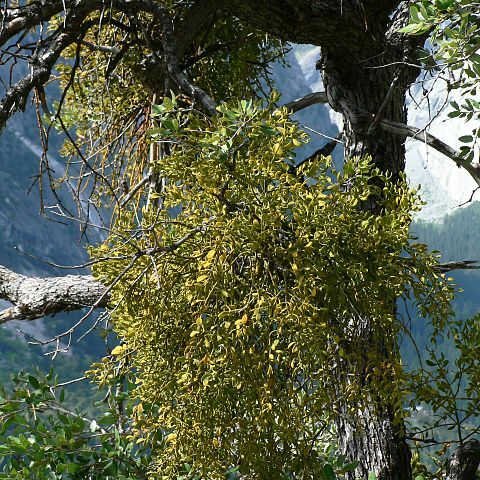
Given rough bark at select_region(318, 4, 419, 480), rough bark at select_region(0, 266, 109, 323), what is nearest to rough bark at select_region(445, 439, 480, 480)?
rough bark at select_region(318, 4, 419, 480)

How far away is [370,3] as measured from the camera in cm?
181

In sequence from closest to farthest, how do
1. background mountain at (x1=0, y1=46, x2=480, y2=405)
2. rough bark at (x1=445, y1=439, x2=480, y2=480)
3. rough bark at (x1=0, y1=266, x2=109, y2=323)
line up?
rough bark at (x1=445, y1=439, x2=480, y2=480)
rough bark at (x1=0, y1=266, x2=109, y2=323)
background mountain at (x1=0, y1=46, x2=480, y2=405)

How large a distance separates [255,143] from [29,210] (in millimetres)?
33854

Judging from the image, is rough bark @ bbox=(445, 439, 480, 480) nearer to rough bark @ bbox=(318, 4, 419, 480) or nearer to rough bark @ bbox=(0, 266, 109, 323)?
rough bark @ bbox=(318, 4, 419, 480)

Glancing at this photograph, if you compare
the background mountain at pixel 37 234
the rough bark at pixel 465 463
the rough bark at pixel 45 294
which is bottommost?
the rough bark at pixel 465 463

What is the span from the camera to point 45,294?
2.28 meters

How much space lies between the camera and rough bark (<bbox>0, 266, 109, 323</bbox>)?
7.24 ft

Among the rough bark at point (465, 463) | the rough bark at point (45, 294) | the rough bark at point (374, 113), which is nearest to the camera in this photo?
the rough bark at point (374, 113)

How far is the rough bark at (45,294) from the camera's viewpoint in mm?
2207

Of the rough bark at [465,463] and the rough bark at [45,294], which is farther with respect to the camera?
the rough bark at [45,294]

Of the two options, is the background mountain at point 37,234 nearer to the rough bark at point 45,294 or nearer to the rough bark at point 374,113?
the rough bark at point 45,294

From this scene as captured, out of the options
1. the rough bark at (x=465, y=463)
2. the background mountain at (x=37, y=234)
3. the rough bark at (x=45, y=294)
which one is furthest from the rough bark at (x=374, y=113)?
the background mountain at (x=37, y=234)

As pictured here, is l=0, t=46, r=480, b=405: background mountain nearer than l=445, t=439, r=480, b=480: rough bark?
No

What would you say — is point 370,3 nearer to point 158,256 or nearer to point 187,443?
point 158,256
